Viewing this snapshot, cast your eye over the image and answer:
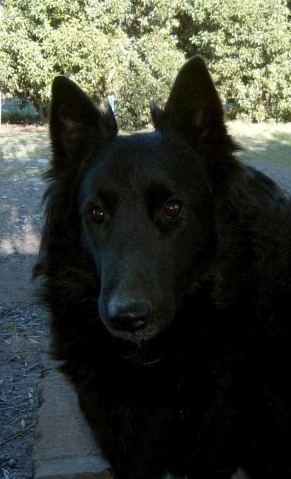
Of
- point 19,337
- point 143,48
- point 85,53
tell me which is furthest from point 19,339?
point 143,48

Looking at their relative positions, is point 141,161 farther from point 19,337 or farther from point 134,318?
point 19,337

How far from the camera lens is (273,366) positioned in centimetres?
293

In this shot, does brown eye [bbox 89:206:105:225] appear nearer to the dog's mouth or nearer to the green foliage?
the dog's mouth

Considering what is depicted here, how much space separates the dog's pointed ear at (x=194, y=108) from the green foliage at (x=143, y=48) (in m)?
14.1

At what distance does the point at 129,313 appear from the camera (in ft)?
8.40

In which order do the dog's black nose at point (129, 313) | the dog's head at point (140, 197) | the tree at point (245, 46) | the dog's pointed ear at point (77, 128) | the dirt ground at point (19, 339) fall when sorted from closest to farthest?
the dog's black nose at point (129, 313), the dog's head at point (140, 197), the dog's pointed ear at point (77, 128), the dirt ground at point (19, 339), the tree at point (245, 46)

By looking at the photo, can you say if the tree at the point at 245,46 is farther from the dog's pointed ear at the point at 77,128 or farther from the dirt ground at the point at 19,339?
the dog's pointed ear at the point at 77,128

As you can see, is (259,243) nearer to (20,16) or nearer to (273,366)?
(273,366)

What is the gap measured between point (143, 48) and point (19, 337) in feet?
51.4

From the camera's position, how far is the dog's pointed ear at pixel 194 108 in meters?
2.91

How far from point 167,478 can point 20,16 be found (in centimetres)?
1755

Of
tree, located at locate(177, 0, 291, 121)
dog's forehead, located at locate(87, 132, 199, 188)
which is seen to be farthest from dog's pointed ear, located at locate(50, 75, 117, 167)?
tree, located at locate(177, 0, 291, 121)

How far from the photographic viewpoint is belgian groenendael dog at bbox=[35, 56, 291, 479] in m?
2.91

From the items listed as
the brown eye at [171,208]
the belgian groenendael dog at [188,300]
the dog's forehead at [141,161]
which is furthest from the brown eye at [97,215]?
the brown eye at [171,208]
